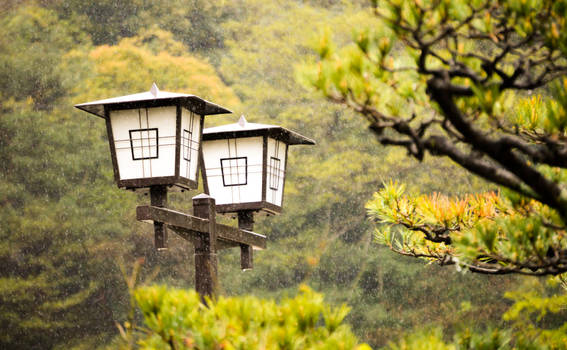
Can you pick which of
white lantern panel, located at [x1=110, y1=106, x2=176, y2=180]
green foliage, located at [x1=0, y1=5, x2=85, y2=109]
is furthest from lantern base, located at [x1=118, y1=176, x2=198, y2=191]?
green foliage, located at [x1=0, y1=5, x2=85, y2=109]

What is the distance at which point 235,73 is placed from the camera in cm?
1241

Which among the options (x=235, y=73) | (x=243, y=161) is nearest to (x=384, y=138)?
(x=243, y=161)

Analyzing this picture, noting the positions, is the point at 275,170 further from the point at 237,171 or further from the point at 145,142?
the point at 145,142

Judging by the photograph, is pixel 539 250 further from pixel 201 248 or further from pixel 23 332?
pixel 23 332

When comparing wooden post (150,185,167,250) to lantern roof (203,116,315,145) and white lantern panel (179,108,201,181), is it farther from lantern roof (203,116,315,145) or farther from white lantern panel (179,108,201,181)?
lantern roof (203,116,315,145)

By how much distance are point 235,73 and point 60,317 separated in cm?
485

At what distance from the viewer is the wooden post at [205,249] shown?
93.9 inches

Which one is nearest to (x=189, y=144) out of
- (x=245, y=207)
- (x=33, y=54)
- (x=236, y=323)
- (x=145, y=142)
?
(x=145, y=142)

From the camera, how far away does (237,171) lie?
2859 millimetres

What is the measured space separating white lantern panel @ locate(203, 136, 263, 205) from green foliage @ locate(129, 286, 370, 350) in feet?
4.53

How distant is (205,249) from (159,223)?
19cm

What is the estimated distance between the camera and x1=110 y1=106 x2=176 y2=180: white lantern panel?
243cm

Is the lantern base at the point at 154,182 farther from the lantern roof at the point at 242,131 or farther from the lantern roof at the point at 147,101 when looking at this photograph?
the lantern roof at the point at 242,131

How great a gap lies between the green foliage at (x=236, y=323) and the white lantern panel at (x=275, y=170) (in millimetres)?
1429
